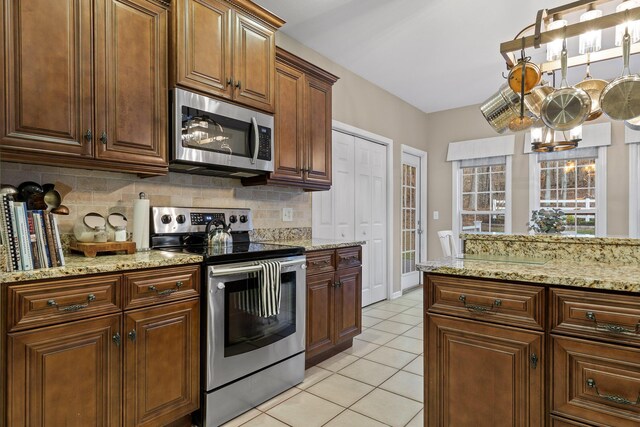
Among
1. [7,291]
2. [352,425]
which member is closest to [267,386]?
[352,425]

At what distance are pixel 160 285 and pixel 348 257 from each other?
1562mm

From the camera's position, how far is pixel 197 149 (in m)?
2.16

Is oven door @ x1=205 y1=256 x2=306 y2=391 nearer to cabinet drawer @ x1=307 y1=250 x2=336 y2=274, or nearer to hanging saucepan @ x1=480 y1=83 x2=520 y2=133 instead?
cabinet drawer @ x1=307 y1=250 x2=336 y2=274

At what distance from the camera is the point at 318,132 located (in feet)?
10.2

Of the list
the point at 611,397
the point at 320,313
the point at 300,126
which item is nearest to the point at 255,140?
the point at 300,126

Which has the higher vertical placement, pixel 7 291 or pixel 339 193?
pixel 339 193

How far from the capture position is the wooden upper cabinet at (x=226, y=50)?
82.0 inches

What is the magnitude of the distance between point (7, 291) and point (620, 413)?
7.40ft

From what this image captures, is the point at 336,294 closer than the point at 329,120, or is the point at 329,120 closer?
the point at 336,294

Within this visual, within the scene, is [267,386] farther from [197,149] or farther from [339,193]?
[339,193]

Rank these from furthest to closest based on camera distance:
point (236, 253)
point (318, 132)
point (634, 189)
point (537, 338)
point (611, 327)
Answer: point (634, 189), point (318, 132), point (236, 253), point (537, 338), point (611, 327)

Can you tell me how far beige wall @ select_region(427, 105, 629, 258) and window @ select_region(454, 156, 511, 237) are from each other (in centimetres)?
11

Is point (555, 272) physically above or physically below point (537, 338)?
above

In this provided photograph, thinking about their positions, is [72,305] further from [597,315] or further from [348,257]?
[597,315]
